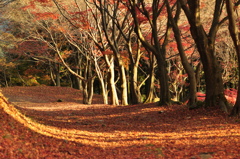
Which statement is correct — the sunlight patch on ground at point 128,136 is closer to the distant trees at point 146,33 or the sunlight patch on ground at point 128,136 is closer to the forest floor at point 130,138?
the forest floor at point 130,138

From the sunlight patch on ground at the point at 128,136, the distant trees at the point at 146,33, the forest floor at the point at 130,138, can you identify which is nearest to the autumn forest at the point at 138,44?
the distant trees at the point at 146,33

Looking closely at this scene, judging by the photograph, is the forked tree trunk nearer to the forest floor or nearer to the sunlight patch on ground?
the forest floor

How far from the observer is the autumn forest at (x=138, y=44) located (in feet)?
30.3

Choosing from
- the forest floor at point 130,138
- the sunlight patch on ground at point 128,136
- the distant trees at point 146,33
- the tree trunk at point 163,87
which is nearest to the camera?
the forest floor at point 130,138

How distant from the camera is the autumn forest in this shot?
923 cm

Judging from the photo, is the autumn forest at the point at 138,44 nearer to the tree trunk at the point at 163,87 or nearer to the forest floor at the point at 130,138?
the tree trunk at the point at 163,87

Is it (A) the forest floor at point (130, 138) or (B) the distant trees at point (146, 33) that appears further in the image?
(B) the distant trees at point (146, 33)

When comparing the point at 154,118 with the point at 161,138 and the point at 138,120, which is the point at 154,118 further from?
the point at 161,138

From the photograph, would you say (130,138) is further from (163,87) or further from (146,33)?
(146,33)

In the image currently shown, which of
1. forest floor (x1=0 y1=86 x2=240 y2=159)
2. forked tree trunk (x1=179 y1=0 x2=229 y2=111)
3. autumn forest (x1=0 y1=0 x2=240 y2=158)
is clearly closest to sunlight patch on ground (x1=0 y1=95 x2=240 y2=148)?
forest floor (x1=0 y1=86 x2=240 y2=159)

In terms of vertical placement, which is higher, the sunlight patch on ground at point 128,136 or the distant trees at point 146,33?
the distant trees at point 146,33

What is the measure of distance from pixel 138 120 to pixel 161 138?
128 inches

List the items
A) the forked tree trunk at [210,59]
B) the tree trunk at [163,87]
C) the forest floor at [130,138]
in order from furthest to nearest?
the tree trunk at [163,87]
the forked tree trunk at [210,59]
the forest floor at [130,138]

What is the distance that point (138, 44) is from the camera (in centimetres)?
1616
